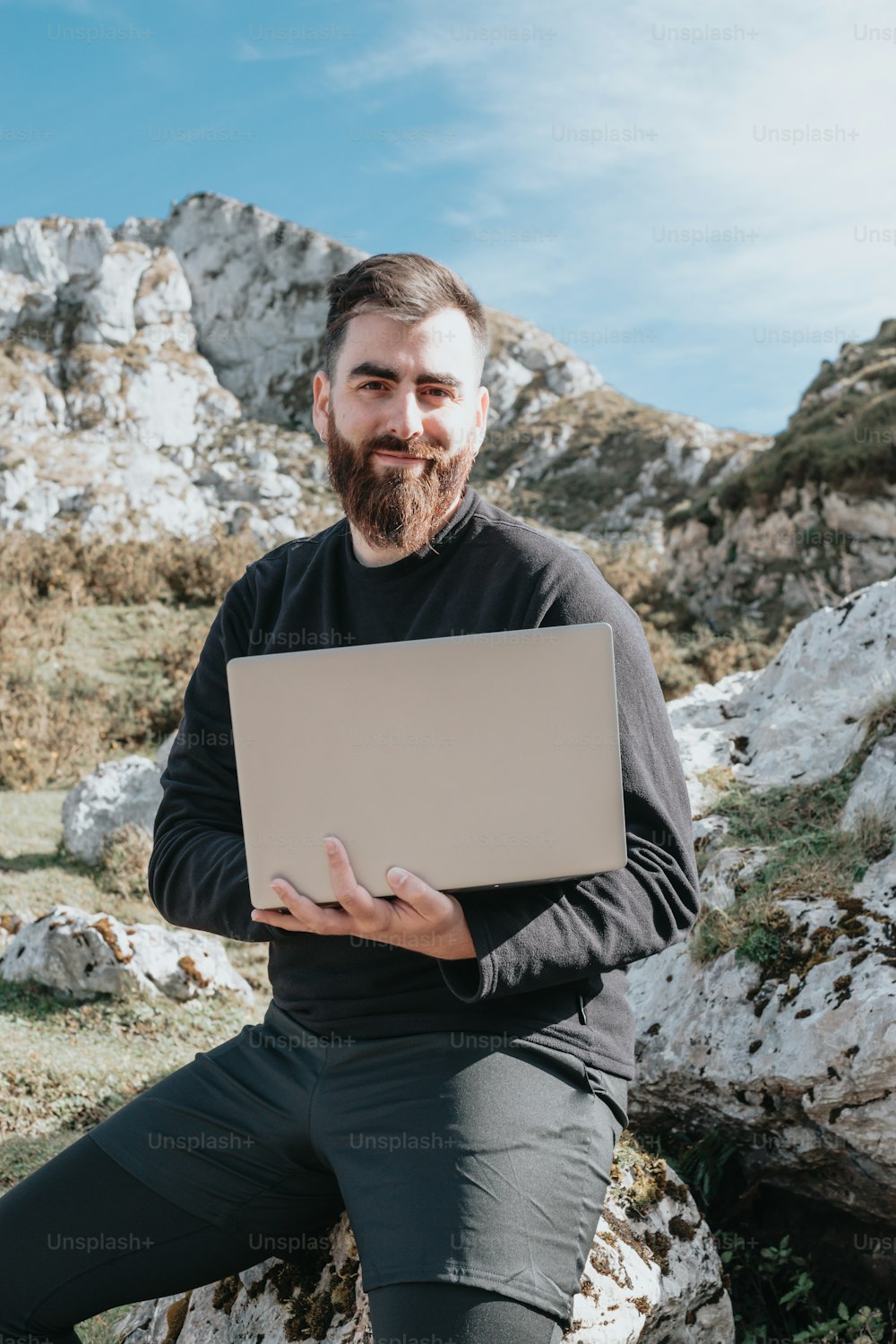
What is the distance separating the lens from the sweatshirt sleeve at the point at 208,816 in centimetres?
188

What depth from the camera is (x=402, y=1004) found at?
1755mm

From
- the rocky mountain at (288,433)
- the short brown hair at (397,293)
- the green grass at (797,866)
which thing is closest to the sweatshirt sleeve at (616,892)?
the short brown hair at (397,293)

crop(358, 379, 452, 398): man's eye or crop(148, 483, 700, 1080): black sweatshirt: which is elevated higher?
crop(358, 379, 452, 398): man's eye

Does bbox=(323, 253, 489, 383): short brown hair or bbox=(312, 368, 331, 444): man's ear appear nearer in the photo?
bbox=(323, 253, 489, 383): short brown hair

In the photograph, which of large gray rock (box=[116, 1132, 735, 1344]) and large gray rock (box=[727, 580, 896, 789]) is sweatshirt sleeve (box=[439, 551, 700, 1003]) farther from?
large gray rock (box=[727, 580, 896, 789])

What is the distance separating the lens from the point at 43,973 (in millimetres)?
4199

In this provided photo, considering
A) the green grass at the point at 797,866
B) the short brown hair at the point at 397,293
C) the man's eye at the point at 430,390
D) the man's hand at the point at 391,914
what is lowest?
the green grass at the point at 797,866

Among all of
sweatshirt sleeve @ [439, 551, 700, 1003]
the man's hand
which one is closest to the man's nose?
sweatshirt sleeve @ [439, 551, 700, 1003]

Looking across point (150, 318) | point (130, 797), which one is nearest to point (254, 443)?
point (150, 318)

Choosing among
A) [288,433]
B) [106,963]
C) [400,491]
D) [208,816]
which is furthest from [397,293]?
[288,433]

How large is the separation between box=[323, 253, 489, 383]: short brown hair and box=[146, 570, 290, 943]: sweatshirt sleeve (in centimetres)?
69

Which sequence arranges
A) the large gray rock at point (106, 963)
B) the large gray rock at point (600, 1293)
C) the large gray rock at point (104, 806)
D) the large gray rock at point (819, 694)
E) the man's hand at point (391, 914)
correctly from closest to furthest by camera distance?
the man's hand at point (391, 914)
the large gray rock at point (600, 1293)
the large gray rock at point (819, 694)
the large gray rock at point (106, 963)
the large gray rock at point (104, 806)

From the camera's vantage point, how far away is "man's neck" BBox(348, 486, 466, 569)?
213 cm

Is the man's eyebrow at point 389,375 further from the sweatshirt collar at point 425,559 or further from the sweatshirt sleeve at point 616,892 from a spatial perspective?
the sweatshirt sleeve at point 616,892
